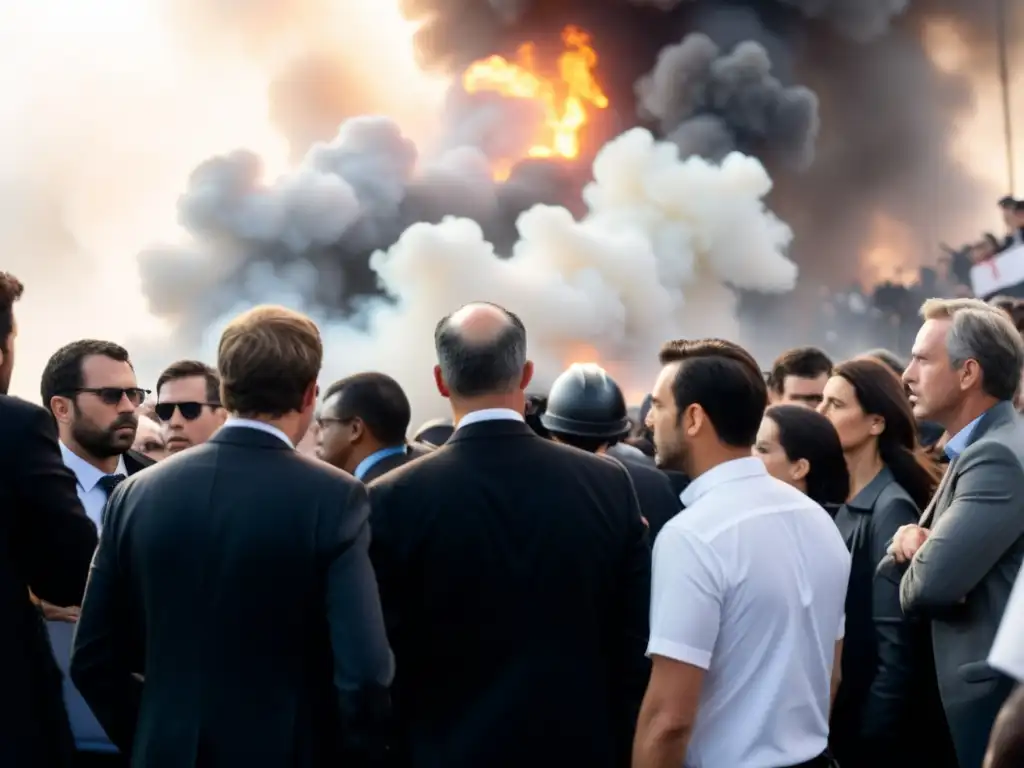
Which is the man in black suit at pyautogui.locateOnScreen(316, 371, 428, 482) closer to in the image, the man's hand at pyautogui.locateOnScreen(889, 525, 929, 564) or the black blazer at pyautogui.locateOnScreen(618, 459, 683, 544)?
the black blazer at pyautogui.locateOnScreen(618, 459, 683, 544)

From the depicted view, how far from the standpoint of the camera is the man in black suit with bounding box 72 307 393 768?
2016 millimetres

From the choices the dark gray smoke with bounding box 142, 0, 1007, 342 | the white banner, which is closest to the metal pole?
the dark gray smoke with bounding box 142, 0, 1007, 342

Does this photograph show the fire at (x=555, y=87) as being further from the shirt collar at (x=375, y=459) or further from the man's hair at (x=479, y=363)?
the man's hair at (x=479, y=363)

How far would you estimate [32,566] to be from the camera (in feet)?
7.67

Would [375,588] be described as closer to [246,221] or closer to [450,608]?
[450,608]

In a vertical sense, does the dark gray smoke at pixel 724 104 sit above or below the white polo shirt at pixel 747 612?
above

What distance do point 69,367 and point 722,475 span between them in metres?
1.98

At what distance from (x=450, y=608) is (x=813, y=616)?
67 cm

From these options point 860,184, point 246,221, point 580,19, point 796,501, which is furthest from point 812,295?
point 796,501

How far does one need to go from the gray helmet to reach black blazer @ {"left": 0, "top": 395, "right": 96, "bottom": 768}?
1.40 m

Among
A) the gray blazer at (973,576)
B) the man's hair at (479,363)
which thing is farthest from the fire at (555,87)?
the man's hair at (479,363)

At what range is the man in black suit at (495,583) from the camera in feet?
7.11

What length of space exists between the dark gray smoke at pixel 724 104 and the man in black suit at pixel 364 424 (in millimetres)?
13745

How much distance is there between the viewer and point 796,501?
2246 mm
